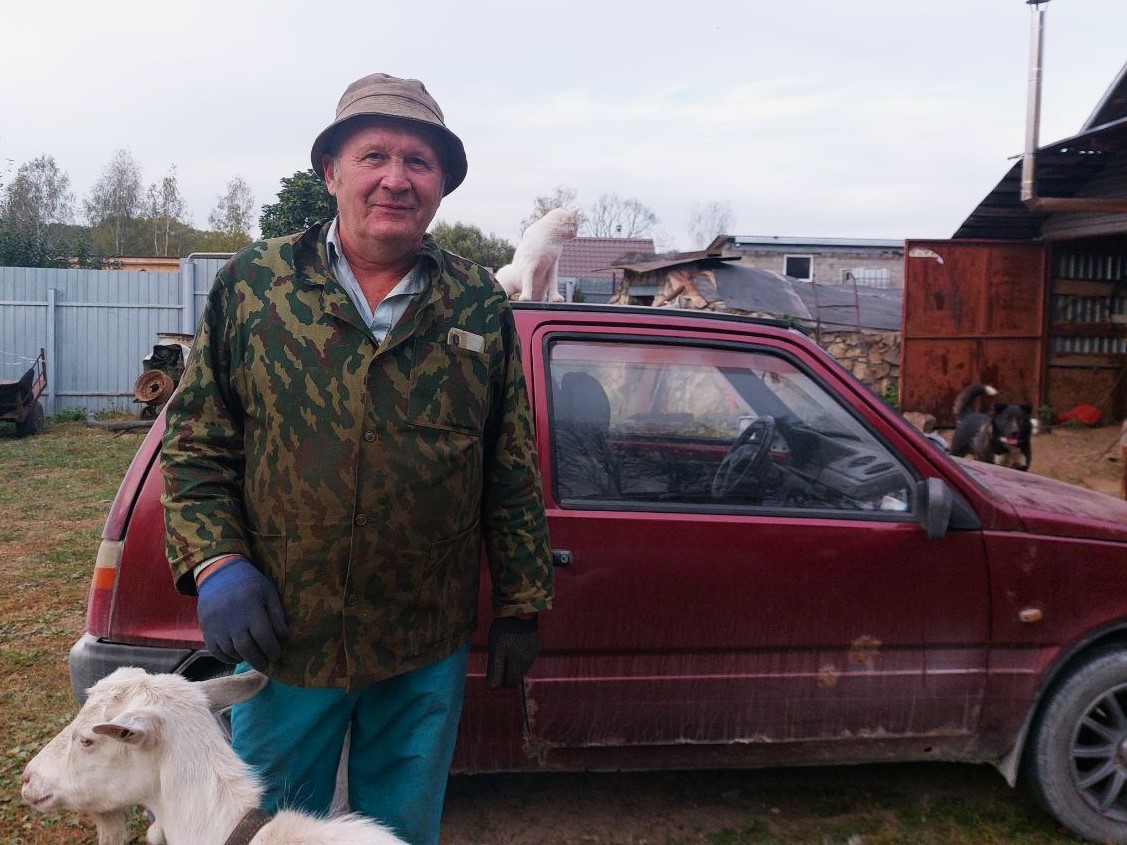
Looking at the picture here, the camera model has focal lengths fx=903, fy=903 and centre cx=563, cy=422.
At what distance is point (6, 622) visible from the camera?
5.20 meters

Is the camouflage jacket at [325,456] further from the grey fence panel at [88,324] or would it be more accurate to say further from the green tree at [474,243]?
the green tree at [474,243]

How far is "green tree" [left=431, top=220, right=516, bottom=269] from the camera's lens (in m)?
27.5

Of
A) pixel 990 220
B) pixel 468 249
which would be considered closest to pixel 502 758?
pixel 990 220

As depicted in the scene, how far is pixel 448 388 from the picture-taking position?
1.93 metres

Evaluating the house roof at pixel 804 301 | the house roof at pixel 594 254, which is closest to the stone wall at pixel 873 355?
the house roof at pixel 804 301

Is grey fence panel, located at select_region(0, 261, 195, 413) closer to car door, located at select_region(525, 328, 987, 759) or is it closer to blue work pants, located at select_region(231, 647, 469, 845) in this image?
car door, located at select_region(525, 328, 987, 759)

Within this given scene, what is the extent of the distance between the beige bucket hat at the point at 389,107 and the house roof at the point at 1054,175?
29.2 feet

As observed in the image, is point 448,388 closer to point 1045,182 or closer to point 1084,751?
point 1084,751

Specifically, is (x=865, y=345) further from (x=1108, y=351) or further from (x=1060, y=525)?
(x=1060, y=525)

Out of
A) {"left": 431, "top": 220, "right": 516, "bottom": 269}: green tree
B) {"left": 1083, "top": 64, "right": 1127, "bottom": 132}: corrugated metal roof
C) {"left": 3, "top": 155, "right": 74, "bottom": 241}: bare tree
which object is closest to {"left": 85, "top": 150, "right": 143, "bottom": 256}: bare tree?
{"left": 3, "top": 155, "right": 74, "bottom": 241}: bare tree

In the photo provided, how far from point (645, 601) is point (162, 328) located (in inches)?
606

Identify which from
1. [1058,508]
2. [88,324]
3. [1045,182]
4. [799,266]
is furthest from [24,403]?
[799,266]

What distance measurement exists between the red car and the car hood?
11 mm

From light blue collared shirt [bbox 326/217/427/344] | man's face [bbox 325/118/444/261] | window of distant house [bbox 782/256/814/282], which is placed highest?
window of distant house [bbox 782/256/814/282]
